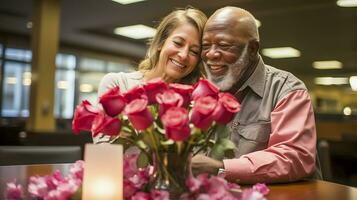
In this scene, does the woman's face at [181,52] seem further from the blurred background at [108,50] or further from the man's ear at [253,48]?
the blurred background at [108,50]

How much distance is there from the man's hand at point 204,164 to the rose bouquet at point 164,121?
0.05 meters

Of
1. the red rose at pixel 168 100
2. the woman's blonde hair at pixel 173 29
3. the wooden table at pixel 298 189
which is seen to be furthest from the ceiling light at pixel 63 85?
the red rose at pixel 168 100

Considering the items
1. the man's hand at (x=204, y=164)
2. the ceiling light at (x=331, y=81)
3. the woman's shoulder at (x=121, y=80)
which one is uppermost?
the ceiling light at (x=331, y=81)

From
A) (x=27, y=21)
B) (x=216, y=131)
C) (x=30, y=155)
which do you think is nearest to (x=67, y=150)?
(x=30, y=155)

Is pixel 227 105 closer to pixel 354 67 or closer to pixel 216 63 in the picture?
pixel 216 63

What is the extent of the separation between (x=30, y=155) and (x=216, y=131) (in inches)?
52.5

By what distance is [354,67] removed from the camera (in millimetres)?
9852

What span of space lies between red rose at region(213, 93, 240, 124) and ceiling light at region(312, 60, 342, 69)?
9.60 m

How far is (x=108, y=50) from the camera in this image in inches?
414

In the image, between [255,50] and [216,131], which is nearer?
[216,131]

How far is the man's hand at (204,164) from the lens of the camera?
0.86m

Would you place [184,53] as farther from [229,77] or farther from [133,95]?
[133,95]

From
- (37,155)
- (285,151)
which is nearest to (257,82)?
(285,151)

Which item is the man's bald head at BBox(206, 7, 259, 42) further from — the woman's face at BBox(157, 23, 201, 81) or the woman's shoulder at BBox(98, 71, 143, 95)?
the woman's shoulder at BBox(98, 71, 143, 95)
